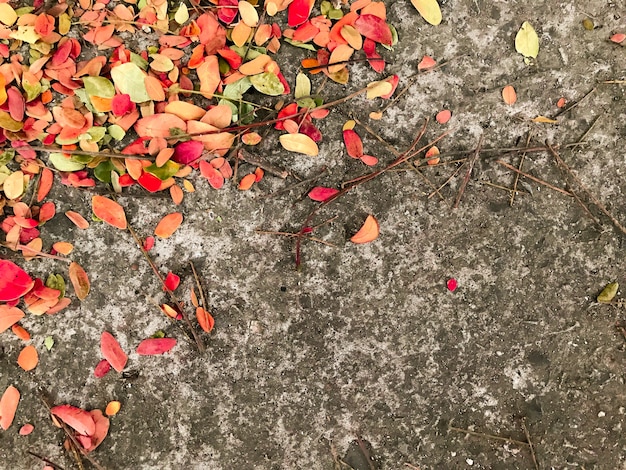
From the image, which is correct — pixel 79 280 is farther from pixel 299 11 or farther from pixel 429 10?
pixel 429 10

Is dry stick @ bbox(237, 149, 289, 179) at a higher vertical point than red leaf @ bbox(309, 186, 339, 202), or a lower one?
higher

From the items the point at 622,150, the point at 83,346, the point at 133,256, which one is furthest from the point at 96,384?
the point at 622,150

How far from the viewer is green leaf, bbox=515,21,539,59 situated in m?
2.00

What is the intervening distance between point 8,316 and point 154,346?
1.74ft

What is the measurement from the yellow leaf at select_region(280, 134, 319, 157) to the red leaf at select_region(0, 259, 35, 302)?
1048 millimetres

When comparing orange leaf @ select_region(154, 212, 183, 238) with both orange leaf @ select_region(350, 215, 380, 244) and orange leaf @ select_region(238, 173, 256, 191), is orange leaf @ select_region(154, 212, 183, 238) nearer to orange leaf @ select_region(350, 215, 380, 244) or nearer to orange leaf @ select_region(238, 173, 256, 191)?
orange leaf @ select_region(238, 173, 256, 191)

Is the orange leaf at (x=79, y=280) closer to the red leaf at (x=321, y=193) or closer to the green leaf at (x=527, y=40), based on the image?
the red leaf at (x=321, y=193)

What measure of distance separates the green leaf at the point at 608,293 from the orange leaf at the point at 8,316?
7.00ft

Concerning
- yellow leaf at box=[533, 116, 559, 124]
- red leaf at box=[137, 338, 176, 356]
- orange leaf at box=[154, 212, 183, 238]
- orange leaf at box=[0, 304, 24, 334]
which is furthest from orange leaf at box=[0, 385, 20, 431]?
yellow leaf at box=[533, 116, 559, 124]

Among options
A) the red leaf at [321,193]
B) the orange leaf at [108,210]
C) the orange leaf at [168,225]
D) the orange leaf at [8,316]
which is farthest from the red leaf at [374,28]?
the orange leaf at [8,316]

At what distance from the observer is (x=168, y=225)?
1.96m

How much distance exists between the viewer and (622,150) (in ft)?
6.57

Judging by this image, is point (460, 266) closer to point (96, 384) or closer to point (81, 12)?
point (96, 384)

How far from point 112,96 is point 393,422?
5.15ft
